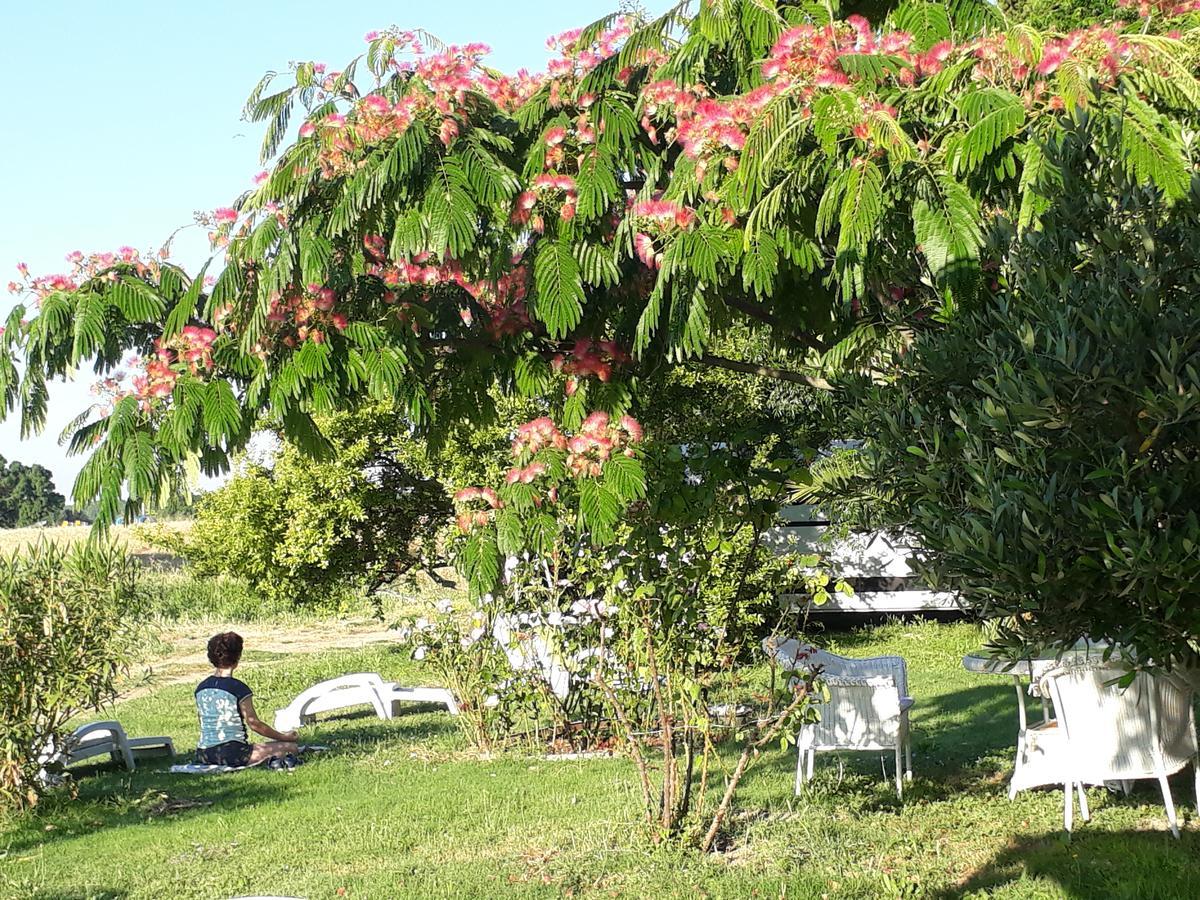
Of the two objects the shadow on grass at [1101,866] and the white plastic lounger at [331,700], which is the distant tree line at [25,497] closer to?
the white plastic lounger at [331,700]

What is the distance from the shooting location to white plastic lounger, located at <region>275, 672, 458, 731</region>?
11648 millimetres

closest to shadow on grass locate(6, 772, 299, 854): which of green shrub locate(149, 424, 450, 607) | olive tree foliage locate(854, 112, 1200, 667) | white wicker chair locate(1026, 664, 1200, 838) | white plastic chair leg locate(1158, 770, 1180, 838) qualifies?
green shrub locate(149, 424, 450, 607)

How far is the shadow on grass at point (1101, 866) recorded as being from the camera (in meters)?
5.48

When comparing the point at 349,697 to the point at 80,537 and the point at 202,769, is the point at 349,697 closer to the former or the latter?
the point at 202,769

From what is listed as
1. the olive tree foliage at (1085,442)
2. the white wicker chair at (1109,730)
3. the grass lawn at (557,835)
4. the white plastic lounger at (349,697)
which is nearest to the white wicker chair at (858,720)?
the grass lawn at (557,835)

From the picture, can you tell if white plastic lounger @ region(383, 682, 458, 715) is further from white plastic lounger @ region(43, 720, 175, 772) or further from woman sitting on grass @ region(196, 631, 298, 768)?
white plastic lounger @ region(43, 720, 175, 772)

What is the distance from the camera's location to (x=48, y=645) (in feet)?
27.1

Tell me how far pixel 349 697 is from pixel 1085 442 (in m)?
10.0

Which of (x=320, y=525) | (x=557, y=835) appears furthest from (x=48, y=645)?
(x=320, y=525)

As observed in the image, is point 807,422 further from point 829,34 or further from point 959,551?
point 959,551

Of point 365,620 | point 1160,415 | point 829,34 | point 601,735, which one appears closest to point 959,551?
point 1160,415

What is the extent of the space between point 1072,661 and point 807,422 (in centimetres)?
232

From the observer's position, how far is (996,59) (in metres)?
4.02

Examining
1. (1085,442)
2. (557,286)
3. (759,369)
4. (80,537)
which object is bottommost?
(1085,442)
